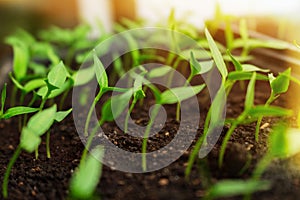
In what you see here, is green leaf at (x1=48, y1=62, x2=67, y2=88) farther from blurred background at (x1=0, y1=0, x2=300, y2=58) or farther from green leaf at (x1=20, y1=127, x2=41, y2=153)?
blurred background at (x1=0, y1=0, x2=300, y2=58)

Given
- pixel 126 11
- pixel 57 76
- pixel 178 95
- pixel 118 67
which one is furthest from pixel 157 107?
pixel 126 11

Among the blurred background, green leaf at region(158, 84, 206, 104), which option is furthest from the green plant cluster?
the blurred background

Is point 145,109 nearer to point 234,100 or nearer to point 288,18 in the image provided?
point 234,100

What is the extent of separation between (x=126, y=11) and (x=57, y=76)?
3.97 ft

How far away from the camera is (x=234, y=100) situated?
84cm

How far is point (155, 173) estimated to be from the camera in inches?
22.1

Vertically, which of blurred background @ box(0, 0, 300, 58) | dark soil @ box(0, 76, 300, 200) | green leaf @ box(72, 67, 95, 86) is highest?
blurred background @ box(0, 0, 300, 58)

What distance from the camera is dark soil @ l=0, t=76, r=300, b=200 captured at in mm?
520

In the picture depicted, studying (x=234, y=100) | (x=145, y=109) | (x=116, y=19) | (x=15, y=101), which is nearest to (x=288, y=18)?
(x=234, y=100)

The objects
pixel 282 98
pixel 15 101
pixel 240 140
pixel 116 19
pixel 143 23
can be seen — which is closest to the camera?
pixel 240 140

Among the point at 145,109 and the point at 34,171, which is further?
the point at 145,109

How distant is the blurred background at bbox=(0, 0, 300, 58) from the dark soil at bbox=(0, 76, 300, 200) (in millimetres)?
543

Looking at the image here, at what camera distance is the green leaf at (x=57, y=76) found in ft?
1.96

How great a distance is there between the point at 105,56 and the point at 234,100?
458 mm
